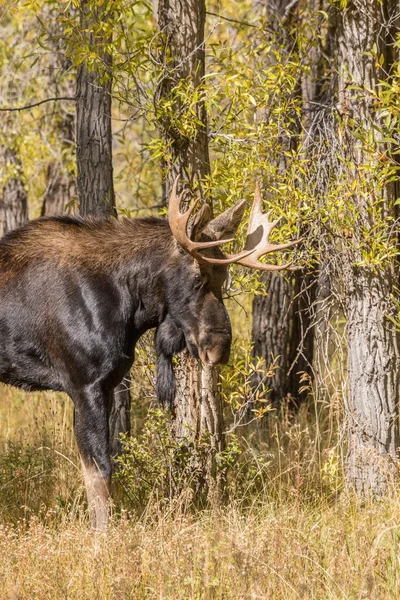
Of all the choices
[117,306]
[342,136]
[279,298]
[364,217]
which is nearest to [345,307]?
[364,217]

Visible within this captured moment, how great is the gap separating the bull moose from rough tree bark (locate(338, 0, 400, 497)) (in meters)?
0.86

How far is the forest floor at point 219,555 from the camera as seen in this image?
4.66 metres

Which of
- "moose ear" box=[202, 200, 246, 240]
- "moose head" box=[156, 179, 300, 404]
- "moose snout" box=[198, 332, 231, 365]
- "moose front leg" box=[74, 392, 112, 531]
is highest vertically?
"moose ear" box=[202, 200, 246, 240]

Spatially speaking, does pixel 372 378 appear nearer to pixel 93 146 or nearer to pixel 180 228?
pixel 180 228

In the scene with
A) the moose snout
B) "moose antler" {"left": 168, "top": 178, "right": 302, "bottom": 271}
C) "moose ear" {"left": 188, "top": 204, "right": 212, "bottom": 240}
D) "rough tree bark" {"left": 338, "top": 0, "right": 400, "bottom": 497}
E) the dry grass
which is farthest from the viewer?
"rough tree bark" {"left": 338, "top": 0, "right": 400, "bottom": 497}

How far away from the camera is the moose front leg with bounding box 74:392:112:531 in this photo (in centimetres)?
609

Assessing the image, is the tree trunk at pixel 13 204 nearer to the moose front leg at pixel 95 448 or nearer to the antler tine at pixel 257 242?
the moose front leg at pixel 95 448

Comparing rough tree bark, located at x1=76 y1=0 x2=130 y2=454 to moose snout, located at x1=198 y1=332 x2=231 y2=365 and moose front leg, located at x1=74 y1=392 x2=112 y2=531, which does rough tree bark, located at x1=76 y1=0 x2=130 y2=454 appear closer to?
moose front leg, located at x1=74 y1=392 x2=112 y2=531

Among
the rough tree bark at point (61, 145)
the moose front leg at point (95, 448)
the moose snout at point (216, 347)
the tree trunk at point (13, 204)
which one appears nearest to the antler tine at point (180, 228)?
the moose snout at point (216, 347)

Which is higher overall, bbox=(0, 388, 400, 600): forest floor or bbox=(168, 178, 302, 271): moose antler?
bbox=(168, 178, 302, 271): moose antler

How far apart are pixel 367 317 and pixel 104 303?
71.4 inches

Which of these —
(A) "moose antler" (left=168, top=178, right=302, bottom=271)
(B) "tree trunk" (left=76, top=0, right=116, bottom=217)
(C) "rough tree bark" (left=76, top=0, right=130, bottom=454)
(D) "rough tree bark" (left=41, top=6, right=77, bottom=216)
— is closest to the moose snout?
(A) "moose antler" (left=168, top=178, right=302, bottom=271)

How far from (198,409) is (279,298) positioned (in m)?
2.86

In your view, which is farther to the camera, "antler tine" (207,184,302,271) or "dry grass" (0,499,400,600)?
"antler tine" (207,184,302,271)
